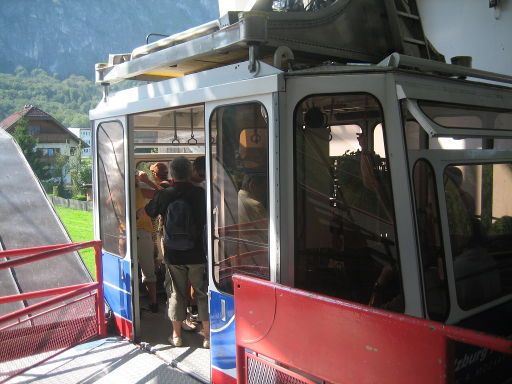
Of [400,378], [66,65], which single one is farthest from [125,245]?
[66,65]

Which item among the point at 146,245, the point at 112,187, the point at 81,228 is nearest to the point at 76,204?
the point at 81,228

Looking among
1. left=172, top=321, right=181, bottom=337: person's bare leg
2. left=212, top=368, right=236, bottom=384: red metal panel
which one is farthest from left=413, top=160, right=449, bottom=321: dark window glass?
left=172, top=321, right=181, bottom=337: person's bare leg

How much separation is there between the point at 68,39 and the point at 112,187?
119119mm

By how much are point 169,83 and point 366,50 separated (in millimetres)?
1407

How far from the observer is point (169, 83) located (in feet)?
11.7

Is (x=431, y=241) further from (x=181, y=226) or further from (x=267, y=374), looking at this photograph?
(x=181, y=226)

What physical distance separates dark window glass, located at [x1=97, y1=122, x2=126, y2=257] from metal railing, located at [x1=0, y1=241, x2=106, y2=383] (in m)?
0.23

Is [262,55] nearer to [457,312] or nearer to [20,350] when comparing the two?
[457,312]

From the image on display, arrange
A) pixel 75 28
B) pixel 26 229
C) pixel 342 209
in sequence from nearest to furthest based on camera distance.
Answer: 1. pixel 342 209
2. pixel 26 229
3. pixel 75 28

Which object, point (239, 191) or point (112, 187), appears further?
point (112, 187)

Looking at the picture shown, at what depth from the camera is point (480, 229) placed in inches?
119

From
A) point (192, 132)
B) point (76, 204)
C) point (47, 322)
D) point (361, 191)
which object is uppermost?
point (192, 132)

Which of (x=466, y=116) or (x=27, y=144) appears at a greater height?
(x=27, y=144)

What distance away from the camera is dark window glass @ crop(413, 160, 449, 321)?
260 centimetres
